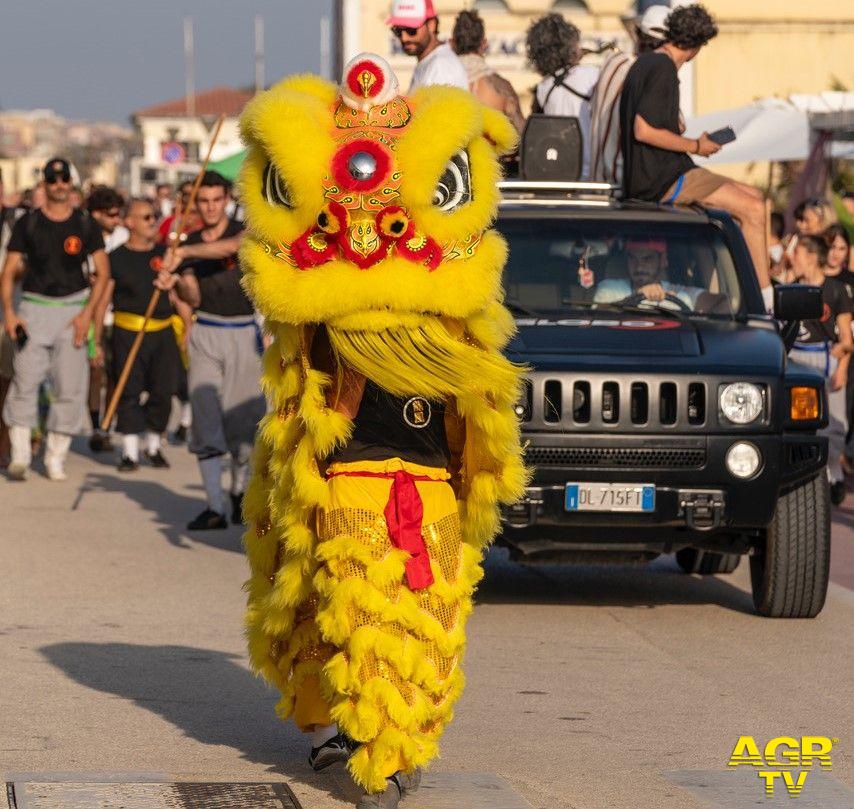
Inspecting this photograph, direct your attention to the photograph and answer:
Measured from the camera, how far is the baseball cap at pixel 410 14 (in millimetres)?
13094

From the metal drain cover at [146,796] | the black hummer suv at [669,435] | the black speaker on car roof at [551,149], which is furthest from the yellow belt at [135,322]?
the metal drain cover at [146,796]

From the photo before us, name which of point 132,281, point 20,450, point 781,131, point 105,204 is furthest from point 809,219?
point 105,204

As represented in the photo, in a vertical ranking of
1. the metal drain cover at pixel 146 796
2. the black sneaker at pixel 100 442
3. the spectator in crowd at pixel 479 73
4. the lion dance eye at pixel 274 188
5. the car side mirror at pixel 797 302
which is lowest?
the black sneaker at pixel 100 442

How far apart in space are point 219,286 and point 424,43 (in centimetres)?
209

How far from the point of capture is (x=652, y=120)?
1202 cm

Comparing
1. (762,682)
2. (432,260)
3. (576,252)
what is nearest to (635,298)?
(576,252)

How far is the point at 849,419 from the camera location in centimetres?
1656

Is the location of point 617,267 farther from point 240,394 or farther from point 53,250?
point 53,250

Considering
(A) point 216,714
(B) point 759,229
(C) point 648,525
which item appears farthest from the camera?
(B) point 759,229

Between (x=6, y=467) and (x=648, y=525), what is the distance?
7.88m

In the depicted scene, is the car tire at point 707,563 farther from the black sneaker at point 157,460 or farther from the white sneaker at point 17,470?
the black sneaker at point 157,460

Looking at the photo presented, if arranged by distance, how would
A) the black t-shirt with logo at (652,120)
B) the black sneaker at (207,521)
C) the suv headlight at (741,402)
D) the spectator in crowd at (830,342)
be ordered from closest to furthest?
the suv headlight at (741,402), the black t-shirt with logo at (652,120), the black sneaker at (207,521), the spectator in crowd at (830,342)

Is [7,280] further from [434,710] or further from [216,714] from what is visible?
[434,710]

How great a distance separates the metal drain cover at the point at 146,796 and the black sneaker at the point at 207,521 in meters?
6.60
